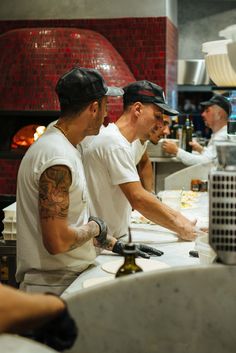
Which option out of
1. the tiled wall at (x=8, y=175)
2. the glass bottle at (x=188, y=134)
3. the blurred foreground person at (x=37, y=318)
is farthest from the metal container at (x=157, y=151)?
the blurred foreground person at (x=37, y=318)

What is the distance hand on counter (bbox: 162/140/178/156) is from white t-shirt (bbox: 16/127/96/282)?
3.53 meters

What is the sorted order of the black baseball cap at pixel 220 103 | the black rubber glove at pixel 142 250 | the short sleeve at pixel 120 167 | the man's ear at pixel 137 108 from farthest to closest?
the black baseball cap at pixel 220 103 < the man's ear at pixel 137 108 < the short sleeve at pixel 120 167 < the black rubber glove at pixel 142 250

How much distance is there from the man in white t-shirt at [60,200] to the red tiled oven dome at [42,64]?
11.4 feet

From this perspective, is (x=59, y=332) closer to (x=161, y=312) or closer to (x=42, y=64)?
(x=161, y=312)

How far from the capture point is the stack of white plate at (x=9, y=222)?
12.5 feet

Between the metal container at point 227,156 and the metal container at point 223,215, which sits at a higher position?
the metal container at point 227,156

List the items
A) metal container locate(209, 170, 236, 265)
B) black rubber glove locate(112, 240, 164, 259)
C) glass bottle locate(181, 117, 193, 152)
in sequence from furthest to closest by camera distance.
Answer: glass bottle locate(181, 117, 193, 152) → black rubber glove locate(112, 240, 164, 259) → metal container locate(209, 170, 236, 265)

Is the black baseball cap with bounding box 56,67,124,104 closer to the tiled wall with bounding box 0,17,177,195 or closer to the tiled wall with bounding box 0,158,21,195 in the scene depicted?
the tiled wall with bounding box 0,158,21,195

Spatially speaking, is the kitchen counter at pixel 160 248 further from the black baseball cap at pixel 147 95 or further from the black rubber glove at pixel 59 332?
the black rubber glove at pixel 59 332

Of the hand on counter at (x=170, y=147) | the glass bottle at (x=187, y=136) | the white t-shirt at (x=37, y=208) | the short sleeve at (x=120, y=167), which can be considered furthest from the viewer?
the glass bottle at (x=187, y=136)

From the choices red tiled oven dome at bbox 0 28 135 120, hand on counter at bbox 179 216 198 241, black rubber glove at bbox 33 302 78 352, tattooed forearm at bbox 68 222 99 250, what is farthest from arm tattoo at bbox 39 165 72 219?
red tiled oven dome at bbox 0 28 135 120

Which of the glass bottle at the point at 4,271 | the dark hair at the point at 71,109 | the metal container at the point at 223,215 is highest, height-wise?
the dark hair at the point at 71,109

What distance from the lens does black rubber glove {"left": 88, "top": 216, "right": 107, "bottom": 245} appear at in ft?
9.22

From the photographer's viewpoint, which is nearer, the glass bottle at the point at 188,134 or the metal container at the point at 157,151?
the metal container at the point at 157,151
